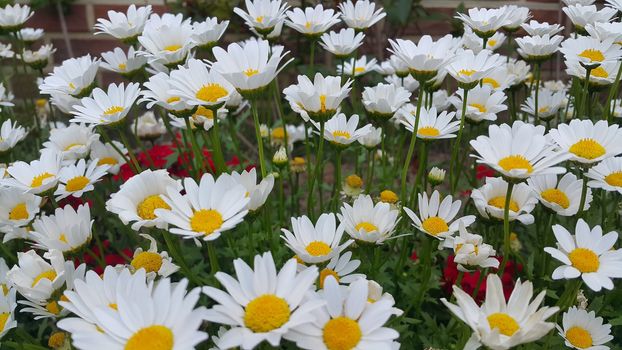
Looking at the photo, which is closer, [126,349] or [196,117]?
[126,349]

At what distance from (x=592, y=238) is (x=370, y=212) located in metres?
0.31

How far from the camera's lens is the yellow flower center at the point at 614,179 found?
0.92m

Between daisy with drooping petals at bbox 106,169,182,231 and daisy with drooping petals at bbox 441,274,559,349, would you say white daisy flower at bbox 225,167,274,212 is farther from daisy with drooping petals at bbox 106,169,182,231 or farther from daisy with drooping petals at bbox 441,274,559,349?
daisy with drooping petals at bbox 441,274,559,349

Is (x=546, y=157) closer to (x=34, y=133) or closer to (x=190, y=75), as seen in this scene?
(x=190, y=75)

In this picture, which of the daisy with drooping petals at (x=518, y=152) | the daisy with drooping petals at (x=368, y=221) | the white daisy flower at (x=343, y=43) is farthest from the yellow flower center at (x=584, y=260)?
the white daisy flower at (x=343, y=43)

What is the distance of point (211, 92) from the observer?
90 centimetres

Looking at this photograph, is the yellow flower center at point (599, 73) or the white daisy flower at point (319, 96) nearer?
the white daisy flower at point (319, 96)

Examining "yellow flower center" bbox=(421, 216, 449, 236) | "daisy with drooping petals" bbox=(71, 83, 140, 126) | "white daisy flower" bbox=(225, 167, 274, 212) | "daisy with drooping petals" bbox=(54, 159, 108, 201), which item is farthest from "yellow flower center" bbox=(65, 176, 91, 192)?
"yellow flower center" bbox=(421, 216, 449, 236)

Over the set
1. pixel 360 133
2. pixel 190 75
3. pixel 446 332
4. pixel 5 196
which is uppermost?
pixel 190 75

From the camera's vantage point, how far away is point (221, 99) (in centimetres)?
87

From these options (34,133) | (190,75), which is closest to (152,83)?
(190,75)

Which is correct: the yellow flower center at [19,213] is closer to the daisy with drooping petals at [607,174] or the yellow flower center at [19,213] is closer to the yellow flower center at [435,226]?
the yellow flower center at [435,226]

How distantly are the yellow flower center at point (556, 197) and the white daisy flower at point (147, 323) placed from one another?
57cm

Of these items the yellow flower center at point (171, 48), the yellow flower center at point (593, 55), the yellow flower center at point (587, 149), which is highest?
the yellow flower center at point (171, 48)
